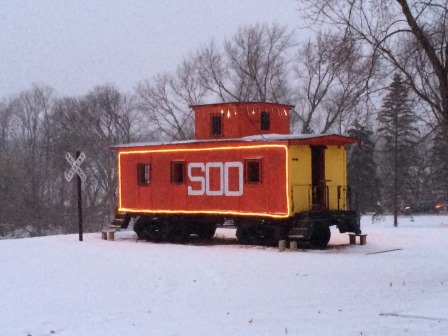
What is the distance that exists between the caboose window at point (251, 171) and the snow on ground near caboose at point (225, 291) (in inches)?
89.7

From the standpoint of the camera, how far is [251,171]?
71.3ft

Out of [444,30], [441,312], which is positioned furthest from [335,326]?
[444,30]

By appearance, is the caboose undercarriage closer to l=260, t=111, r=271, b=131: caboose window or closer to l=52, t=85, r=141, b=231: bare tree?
l=260, t=111, r=271, b=131: caboose window

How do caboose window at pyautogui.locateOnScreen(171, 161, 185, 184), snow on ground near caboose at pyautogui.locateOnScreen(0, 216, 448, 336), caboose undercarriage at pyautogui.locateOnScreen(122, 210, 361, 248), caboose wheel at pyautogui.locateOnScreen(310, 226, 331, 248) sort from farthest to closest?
caboose window at pyautogui.locateOnScreen(171, 161, 185, 184), caboose wheel at pyautogui.locateOnScreen(310, 226, 331, 248), caboose undercarriage at pyautogui.locateOnScreen(122, 210, 361, 248), snow on ground near caboose at pyautogui.locateOnScreen(0, 216, 448, 336)

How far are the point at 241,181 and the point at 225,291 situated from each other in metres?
9.24

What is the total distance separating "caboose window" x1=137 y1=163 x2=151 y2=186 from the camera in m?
24.8

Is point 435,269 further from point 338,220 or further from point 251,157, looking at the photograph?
point 251,157

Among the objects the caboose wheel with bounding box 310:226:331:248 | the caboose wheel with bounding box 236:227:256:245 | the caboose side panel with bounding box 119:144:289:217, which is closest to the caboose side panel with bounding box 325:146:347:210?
the caboose wheel with bounding box 310:226:331:248

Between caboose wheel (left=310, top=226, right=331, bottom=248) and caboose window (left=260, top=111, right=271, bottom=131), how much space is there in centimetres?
503

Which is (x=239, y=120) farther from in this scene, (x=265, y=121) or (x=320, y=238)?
(x=320, y=238)

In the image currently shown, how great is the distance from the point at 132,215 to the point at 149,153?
2360mm

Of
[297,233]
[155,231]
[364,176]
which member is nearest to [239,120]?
[155,231]

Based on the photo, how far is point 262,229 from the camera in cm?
2183

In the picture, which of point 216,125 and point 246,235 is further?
point 216,125
